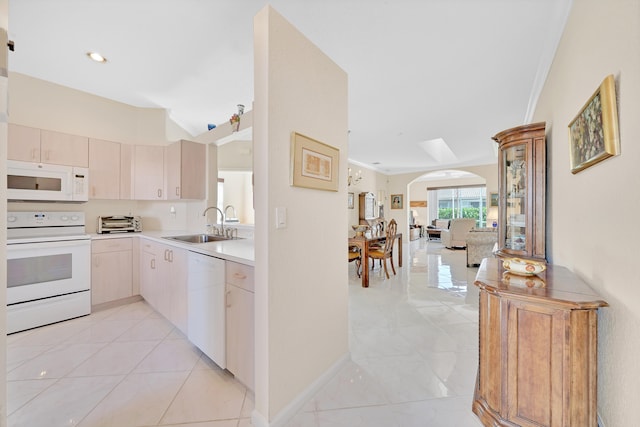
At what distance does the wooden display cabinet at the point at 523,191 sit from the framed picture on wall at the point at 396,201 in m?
6.23

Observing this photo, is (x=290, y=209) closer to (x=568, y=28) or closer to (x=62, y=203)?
(x=568, y=28)

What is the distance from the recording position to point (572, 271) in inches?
64.3

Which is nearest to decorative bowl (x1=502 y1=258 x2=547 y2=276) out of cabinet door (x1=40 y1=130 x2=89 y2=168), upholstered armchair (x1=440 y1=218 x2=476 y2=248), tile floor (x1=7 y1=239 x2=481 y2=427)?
tile floor (x1=7 y1=239 x2=481 y2=427)

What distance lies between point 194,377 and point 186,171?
7.54 ft

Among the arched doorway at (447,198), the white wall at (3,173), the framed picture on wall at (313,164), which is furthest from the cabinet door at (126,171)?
the arched doorway at (447,198)

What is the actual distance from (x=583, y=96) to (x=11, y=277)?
4.62 m

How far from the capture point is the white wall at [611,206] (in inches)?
38.4

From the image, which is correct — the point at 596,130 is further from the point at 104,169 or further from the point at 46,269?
the point at 104,169

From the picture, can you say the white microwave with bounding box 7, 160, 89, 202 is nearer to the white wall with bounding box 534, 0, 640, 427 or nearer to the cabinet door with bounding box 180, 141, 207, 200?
the cabinet door with bounding box 180, 141, 207, 200

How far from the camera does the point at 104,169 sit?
10.5 feet

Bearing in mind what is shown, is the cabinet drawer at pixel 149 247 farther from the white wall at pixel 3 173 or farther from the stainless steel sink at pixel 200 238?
the white wall at pixel 3 173

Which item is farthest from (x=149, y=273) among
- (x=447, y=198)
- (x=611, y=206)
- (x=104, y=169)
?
(x=447, y=198)

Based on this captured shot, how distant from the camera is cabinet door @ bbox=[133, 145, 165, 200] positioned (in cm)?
342

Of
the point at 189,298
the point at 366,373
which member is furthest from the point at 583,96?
the point at 189,298
